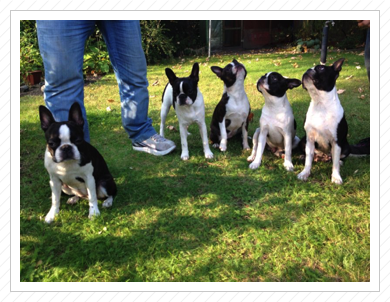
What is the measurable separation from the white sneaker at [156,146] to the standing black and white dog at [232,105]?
2.34 ft

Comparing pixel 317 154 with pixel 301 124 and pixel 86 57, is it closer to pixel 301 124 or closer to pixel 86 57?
pixel 301 124

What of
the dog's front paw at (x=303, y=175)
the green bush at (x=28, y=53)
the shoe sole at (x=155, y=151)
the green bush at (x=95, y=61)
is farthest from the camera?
the green bush at (x=95, y=61)

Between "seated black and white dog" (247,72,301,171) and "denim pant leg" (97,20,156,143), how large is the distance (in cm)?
157

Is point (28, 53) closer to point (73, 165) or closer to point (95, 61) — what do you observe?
point (95, 61)

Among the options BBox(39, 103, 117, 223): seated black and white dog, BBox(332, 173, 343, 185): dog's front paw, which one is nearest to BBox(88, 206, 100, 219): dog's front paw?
BBox(39, 103, 117, 223): seated black and white dog

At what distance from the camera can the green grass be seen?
241cm

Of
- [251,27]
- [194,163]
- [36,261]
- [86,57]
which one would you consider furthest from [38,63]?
[251,27]

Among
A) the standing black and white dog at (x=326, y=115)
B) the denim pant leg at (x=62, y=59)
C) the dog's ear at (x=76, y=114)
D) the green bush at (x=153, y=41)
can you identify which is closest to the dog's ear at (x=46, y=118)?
the dog's ear at (x=76, y=114)

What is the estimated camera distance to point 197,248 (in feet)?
8.66

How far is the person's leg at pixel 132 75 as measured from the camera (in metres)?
3.96

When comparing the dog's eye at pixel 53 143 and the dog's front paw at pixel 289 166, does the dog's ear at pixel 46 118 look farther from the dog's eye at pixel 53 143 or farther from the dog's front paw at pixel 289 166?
the dog's front paw at pixel 289 166

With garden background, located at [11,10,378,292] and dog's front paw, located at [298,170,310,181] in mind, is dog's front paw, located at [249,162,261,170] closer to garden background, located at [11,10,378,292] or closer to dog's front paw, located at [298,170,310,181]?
garden background, located at [11,10,378,292]

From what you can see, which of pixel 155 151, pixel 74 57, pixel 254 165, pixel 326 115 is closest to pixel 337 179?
pixel 326 115

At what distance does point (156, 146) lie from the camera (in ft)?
14.9
